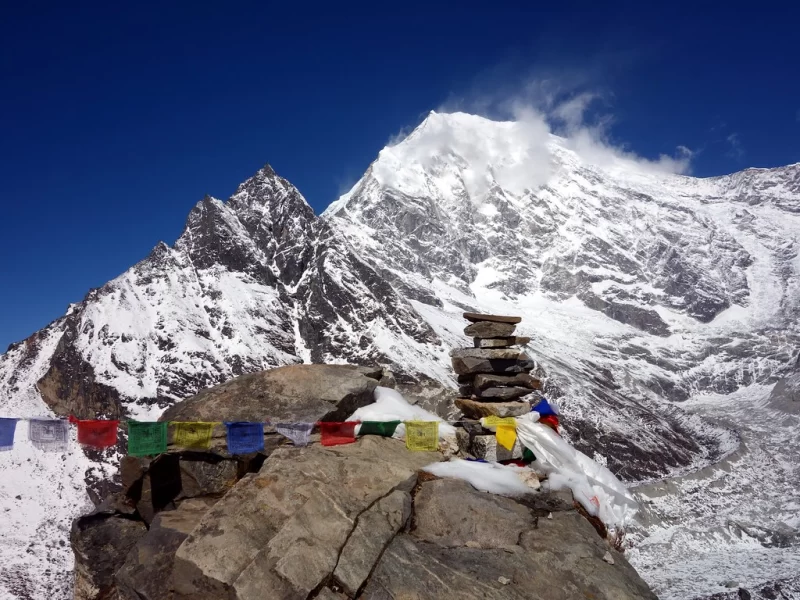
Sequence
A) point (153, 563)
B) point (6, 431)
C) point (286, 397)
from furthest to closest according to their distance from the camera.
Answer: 1. point (286, 397)
2. point (6, 431)
3. point (153, 563)

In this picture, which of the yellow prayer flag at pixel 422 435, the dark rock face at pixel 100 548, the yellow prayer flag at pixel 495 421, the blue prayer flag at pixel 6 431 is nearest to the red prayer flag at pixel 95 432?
the blue prayer flag at pixel 6 431

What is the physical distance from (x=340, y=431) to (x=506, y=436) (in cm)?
401

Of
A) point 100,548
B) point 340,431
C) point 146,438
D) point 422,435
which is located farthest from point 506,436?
point 100,548

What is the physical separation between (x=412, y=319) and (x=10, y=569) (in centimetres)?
14861

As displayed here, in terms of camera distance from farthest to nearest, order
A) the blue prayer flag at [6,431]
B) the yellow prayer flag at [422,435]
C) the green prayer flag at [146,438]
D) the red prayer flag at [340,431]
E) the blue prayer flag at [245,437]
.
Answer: the yellow prayer flag at [422,435]
the red prayer flag at [340,431]
the blue prayer flag at [6,431]
the blue prayer flag at [245,437]
the green prayer flag at [146,438]

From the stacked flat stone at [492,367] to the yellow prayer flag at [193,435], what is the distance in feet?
22.0

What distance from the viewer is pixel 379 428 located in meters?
13.1

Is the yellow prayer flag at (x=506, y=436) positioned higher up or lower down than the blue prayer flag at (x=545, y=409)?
lower down

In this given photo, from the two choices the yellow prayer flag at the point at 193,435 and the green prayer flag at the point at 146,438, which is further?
the yellow prayer flag at the point at 193,435

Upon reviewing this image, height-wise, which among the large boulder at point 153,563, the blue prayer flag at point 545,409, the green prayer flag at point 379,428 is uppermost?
the blue prayer flag at point 545,409

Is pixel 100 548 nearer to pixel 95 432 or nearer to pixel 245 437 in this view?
pixel 95 432

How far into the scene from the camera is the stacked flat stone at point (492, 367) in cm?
1462

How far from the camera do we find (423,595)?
768cm

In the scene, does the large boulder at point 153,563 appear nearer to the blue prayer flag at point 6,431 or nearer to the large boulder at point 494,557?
the large boulder at point 494,557
